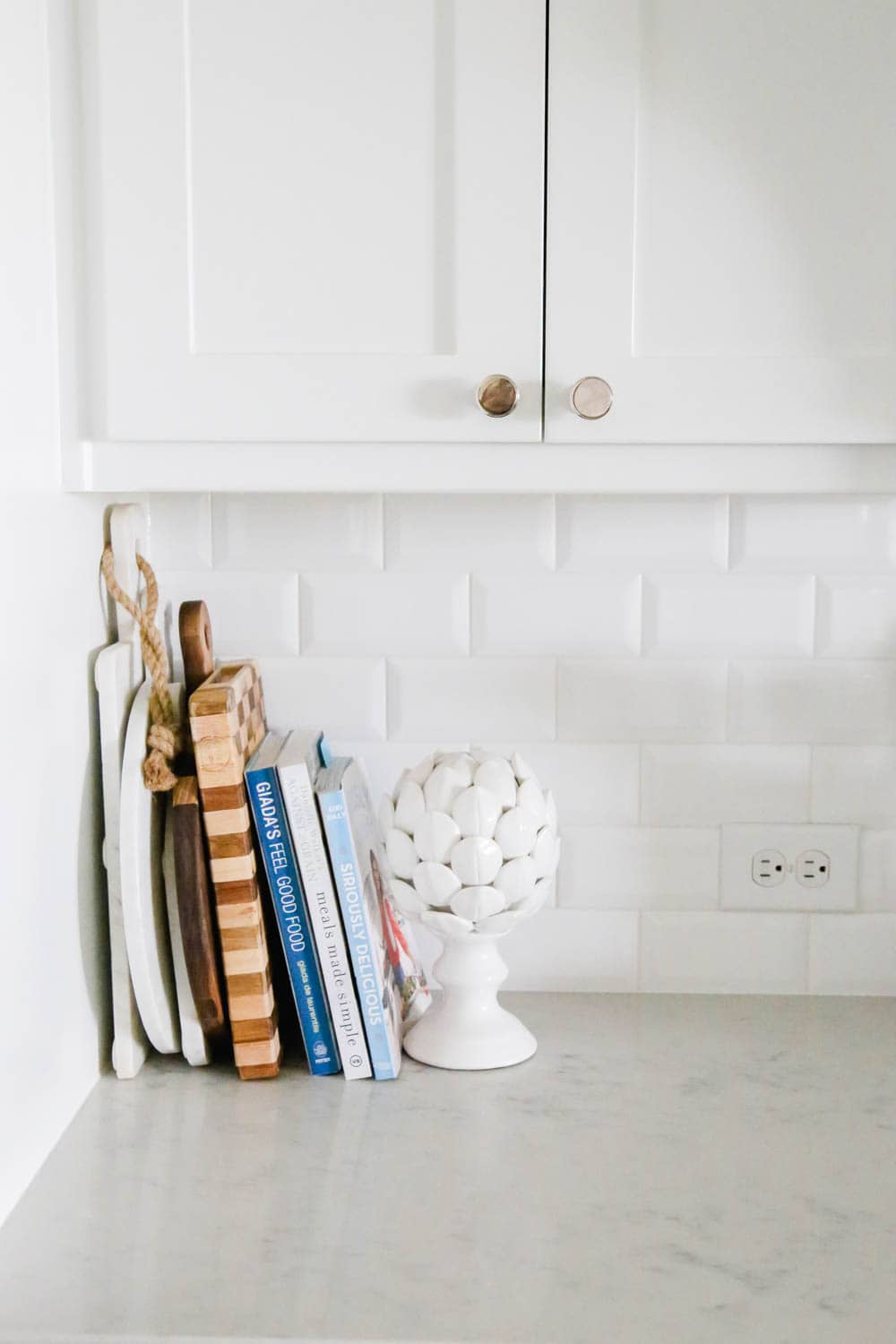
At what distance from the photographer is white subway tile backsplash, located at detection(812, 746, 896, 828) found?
1466 mm

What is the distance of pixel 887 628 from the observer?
4.76 feet

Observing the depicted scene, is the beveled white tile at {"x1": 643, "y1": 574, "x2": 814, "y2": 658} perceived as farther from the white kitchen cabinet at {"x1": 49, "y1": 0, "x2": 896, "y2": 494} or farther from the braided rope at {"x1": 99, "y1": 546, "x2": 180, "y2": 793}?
the braided rope at {"x1": 99, "y1": 546, "x2": 180, "y2": 793}

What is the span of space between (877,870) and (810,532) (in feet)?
1.27

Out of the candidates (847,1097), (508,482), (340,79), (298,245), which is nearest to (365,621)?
(508,482)

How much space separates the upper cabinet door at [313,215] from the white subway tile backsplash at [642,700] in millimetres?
407

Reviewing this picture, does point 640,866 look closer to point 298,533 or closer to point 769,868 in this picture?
point 769,868

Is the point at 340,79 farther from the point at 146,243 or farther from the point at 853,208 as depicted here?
the point at 853,208

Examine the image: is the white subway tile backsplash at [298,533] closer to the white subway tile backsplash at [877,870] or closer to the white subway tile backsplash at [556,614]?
the white subway tile backsplash at [556,614]

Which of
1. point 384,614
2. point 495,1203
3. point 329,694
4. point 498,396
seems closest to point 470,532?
point 384,614

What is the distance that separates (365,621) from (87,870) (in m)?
0.41

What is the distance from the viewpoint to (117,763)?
49.1 inches

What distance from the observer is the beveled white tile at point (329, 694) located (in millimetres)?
1462

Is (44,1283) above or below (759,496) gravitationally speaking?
below

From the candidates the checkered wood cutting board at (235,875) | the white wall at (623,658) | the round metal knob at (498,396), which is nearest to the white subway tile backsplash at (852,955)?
the white wall at (623,658)
